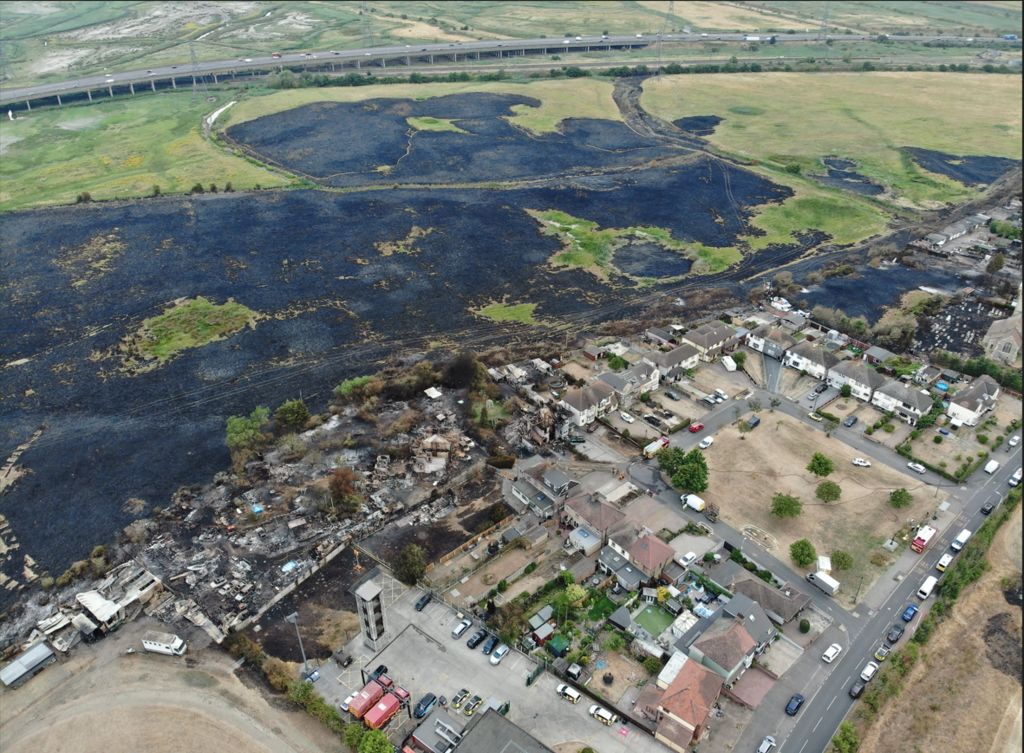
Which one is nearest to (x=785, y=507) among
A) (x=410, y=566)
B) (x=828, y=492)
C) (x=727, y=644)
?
(x=828, y=492)

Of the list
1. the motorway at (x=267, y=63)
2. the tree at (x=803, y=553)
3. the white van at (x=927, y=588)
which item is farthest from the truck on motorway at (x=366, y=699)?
the motorway at (x=267, y=63)

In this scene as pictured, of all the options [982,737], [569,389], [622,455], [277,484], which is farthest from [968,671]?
[277,484]

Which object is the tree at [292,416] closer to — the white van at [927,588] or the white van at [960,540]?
the white van at [927,588]

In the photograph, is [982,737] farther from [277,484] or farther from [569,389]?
[277,484]

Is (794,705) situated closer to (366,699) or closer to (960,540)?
(960,540)

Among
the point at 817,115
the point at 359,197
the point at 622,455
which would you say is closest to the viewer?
the point at 622,455
